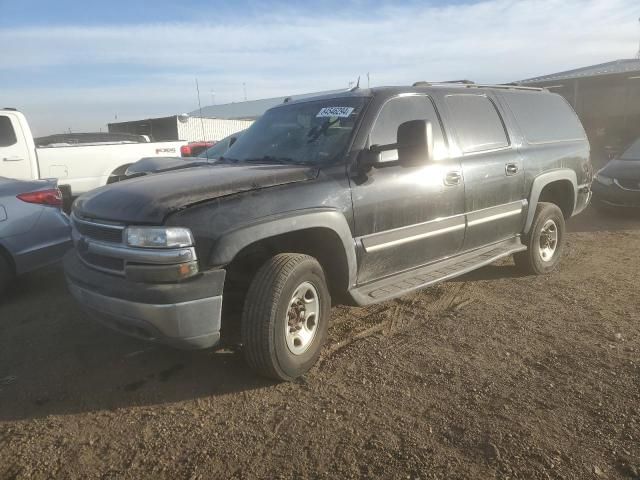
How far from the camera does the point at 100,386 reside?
324 centimetres

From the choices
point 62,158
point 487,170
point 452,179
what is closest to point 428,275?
point 452,179

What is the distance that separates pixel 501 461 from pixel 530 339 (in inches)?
61.9

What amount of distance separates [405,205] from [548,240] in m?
2.60

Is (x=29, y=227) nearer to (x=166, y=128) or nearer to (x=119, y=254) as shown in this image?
(x=119, y=254)

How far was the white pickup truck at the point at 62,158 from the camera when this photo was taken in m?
7.88

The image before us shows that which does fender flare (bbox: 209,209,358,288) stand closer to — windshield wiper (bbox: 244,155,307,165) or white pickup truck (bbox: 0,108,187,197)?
windshield wiper (bbox: 244,155,307,165)

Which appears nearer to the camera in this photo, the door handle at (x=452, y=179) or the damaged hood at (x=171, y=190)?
the damaged hood at (x=171, y=190)

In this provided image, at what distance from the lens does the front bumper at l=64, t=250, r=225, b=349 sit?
276 centimetres

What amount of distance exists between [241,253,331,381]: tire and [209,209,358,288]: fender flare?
0.71 ft

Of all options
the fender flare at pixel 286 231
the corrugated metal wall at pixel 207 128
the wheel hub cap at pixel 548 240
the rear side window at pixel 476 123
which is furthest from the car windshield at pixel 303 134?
the corrugated metal wall at pixel 207 128

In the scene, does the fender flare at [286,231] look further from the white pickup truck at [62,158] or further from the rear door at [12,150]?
the rear door at [12,150]

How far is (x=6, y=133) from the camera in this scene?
7863 mm

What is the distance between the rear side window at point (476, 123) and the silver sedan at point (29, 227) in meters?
4.02

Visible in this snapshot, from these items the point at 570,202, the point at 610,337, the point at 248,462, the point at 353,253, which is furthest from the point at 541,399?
the point at 570,202
